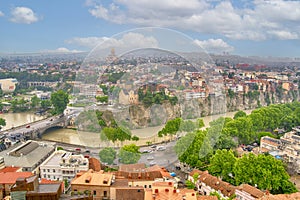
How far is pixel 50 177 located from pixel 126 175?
186 cm

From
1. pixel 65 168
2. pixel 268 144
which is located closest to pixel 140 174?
pixel 65 168

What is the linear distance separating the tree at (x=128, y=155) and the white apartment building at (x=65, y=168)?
4.93 ft

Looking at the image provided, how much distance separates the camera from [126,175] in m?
3.97

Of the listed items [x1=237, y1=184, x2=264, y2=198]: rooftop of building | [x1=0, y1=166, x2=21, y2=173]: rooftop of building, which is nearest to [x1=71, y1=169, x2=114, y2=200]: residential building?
[x1=0, y1=166, x2=21, y2=173]: rooftop of building

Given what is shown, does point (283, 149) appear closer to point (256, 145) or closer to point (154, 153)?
point (256, 145)

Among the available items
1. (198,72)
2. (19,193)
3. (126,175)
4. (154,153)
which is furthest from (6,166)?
(198,72)

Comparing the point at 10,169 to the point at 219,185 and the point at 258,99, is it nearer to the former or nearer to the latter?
the point at 219,185

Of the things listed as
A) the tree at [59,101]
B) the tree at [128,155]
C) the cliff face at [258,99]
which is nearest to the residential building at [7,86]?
the tree at [59,101]

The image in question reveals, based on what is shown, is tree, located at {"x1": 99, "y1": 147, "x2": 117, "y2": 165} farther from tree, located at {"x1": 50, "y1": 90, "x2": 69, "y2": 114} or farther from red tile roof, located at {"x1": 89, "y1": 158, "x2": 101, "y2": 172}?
tree, located at {"x1": 50, "y1": 90, "x2": 69, "y2": 114}

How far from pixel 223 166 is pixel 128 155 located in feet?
7.20

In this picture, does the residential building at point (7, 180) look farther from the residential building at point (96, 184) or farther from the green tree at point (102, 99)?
the green tree at point (102, 99)

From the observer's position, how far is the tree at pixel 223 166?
514 centimetres

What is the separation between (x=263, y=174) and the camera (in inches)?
184

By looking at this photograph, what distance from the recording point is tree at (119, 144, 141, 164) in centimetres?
347
